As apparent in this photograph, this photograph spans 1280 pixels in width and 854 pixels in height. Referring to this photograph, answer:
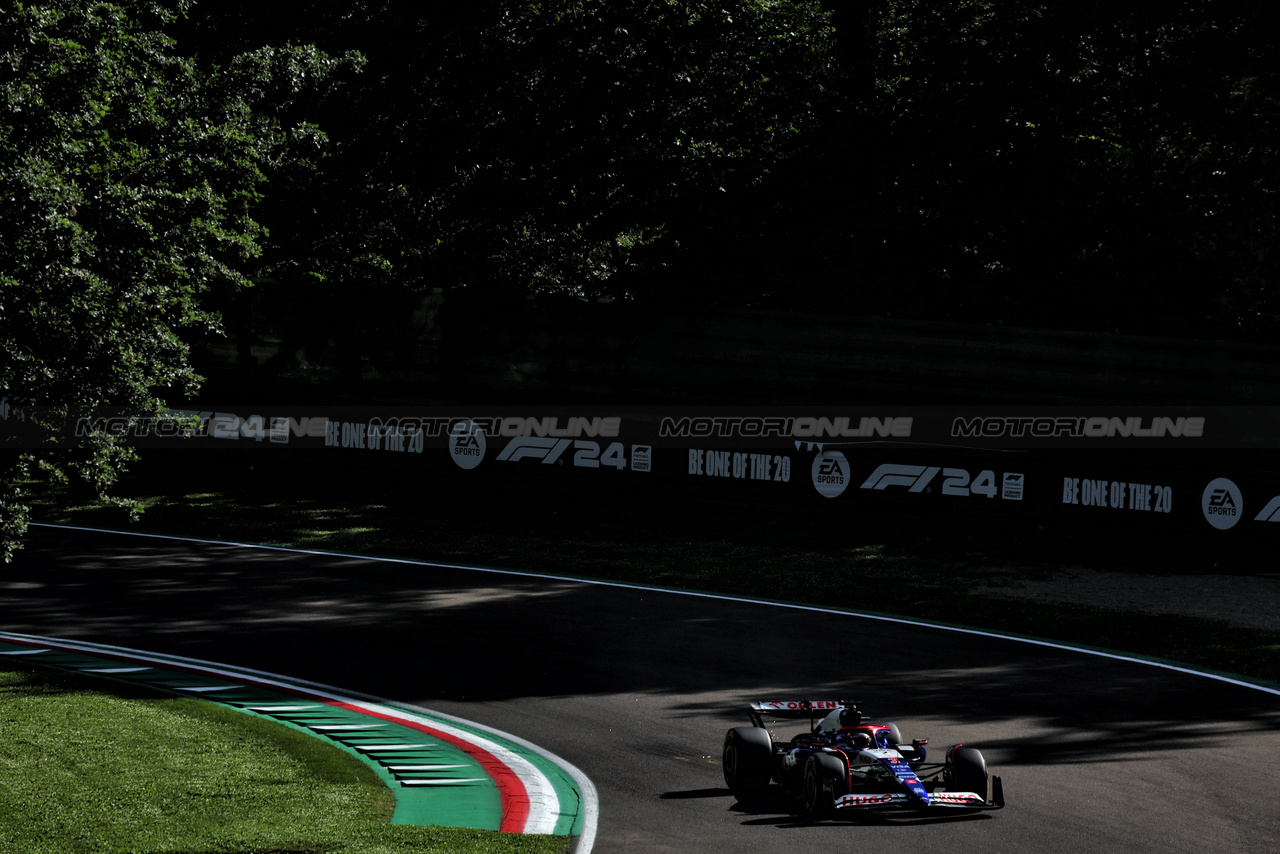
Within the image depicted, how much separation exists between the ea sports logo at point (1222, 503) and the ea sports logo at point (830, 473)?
18.2 ft

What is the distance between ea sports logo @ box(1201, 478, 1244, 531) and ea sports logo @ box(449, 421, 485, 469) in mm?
12699

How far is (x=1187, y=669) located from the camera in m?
13.7

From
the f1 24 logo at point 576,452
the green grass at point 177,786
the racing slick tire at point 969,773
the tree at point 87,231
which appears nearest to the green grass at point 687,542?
the f1 24 logo at point 576,452

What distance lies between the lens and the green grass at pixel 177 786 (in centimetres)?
826

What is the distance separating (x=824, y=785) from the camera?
28.5 ft

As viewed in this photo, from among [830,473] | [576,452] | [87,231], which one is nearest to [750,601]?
[830,473]

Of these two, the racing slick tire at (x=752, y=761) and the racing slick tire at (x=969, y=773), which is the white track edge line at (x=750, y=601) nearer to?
the racing slick tire at (x=969, y=773)

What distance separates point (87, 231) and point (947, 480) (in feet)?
43.5

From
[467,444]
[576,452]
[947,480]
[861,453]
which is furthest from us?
[467,444]

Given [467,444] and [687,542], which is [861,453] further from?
[467,444]

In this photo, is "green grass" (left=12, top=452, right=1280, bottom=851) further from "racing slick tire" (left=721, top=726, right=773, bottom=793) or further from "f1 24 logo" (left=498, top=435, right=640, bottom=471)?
"racing slick tire" (left=721, top=726, right=773, bottom=793)

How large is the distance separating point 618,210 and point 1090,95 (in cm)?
1052

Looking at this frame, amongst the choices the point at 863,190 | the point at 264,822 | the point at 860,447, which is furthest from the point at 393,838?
the point at 863,190

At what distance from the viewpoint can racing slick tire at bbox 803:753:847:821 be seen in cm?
866
